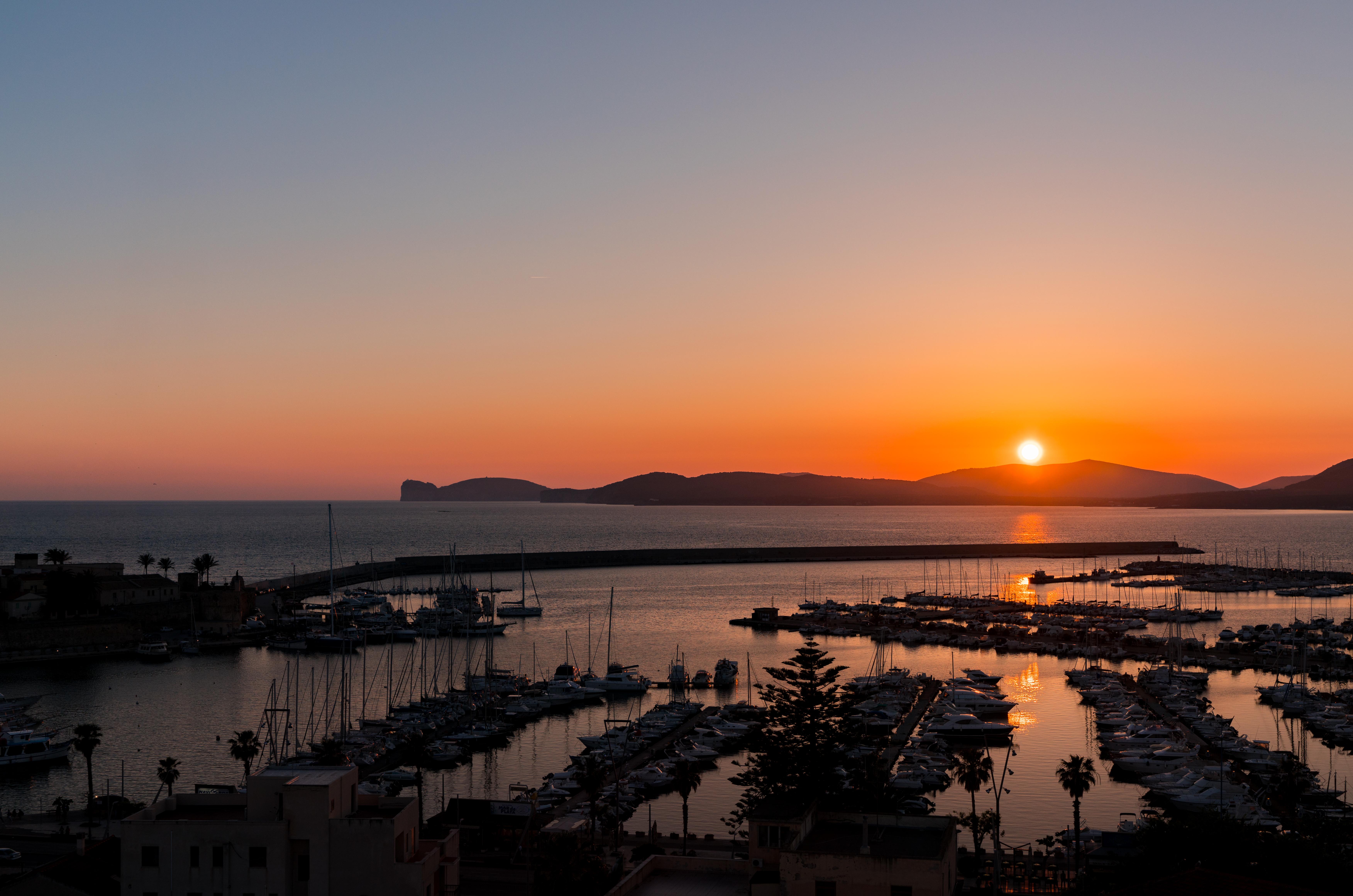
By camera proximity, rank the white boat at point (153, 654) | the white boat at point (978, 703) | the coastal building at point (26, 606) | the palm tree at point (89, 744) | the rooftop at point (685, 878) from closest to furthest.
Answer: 1. the rooftop at point (685, 878)
2. the palm tree at point (89, 744)
3. the white boat at point (978, 703)
4. the white boat at point (153, 654)
5. the coastal building at point (26, 606)

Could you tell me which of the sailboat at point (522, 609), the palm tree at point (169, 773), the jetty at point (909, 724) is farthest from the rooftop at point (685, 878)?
the sailboat at point (522, 609)

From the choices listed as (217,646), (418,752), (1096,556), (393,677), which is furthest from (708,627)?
(1096,556)

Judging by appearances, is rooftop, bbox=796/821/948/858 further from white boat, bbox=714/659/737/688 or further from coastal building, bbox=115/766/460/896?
white boat, bbox=714/659/737/688

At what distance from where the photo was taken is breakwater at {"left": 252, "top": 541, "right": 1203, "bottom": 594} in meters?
121

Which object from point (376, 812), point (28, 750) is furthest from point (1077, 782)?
point (28, 750)

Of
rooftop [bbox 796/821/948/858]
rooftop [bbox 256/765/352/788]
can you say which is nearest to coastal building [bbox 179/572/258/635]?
rooftop [bbox 256/765/352/788]

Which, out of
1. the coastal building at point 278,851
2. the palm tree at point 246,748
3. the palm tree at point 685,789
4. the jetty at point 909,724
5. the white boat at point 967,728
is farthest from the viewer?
the white boat at point 967,728

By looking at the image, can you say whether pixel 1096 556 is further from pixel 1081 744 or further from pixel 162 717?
pixel 162 717

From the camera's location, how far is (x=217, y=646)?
69812 millimetres

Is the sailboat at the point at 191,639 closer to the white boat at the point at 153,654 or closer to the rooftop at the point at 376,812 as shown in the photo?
the white boat at the point at 153,654

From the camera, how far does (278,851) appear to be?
56.0 ft

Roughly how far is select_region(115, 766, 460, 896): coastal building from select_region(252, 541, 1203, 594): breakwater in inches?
3669

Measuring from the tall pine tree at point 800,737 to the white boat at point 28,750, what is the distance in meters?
26.5

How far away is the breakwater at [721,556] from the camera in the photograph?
397ft
